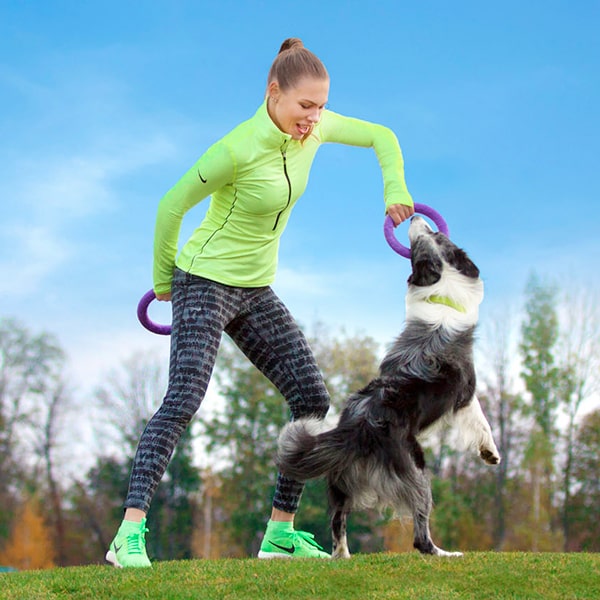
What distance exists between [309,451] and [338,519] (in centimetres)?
50

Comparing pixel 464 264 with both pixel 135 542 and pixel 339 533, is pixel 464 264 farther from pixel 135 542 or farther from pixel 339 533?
pixel 135 542

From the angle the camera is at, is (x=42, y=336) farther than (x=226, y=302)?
Yes

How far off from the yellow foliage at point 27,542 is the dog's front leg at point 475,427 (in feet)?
71.4

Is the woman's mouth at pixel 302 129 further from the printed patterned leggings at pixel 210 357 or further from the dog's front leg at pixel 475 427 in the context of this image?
the dog's front leg at pixel 475 427

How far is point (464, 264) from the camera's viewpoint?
4.88 meters

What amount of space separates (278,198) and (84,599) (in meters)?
2.48

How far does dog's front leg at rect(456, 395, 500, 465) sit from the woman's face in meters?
1.97

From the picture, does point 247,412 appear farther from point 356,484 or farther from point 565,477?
point 356,484

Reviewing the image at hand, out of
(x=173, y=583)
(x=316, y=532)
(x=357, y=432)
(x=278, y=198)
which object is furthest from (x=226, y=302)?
(x=316, y=532)

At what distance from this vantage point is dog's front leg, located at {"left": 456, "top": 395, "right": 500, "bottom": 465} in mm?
4824

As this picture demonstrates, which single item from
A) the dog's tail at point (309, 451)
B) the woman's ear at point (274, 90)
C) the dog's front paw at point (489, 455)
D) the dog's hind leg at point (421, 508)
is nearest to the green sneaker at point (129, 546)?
the dog's tail at point (309, 451)

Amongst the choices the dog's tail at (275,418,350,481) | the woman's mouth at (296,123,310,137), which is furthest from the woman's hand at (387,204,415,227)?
the dog's tail at (275,418,350,481)

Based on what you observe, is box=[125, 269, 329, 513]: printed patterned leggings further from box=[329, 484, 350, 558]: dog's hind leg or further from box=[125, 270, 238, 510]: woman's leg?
box=[329, 484, 350, 558]: dog's hind leg

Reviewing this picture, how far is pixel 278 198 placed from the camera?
464 cm
